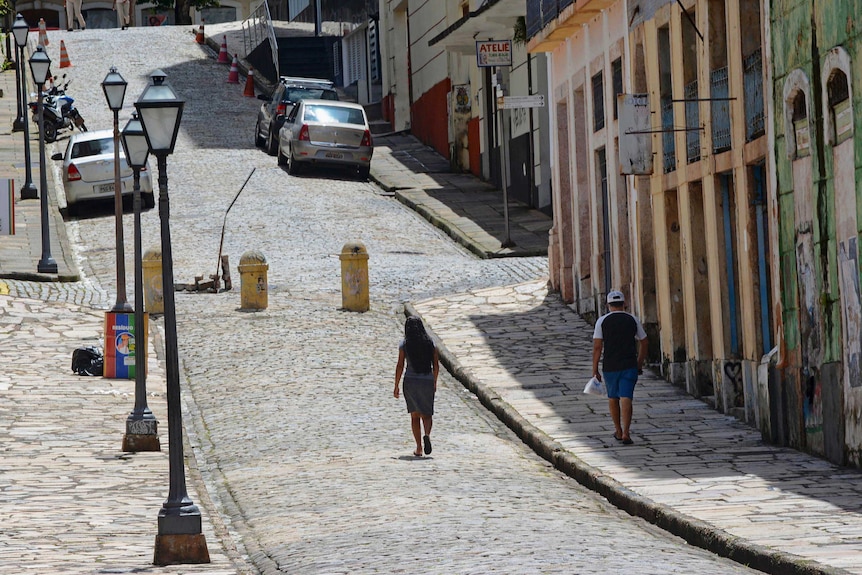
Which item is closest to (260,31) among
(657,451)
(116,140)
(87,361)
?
(116,140)

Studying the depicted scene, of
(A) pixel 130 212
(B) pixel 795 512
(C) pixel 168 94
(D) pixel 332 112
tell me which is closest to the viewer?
(B) pixel 795 512

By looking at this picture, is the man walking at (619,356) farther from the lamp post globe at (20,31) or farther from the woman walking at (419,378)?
the lamp post globe at (20,31)

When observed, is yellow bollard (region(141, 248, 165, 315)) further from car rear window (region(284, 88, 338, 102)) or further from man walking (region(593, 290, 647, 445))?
car rear window (region(284, 88, 338, 102))

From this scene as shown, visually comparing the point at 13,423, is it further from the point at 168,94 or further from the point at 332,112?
the point at 332,112

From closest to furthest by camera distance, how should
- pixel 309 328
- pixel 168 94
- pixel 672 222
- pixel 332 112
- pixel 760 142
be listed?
pixel 168 94, pixel 760 142, pixel 672 222, pixel 309 328, pixel 332 112

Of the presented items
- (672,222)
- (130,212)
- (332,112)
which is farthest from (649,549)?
(332,112)

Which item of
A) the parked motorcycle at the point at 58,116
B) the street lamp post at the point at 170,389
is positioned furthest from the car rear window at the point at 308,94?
the street lamp post at the point at 170,389

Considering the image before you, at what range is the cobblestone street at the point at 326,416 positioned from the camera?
35.5ft

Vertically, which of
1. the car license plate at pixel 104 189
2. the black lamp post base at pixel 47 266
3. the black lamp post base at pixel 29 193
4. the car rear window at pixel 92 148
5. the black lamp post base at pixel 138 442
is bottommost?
the black lamp post base at pixel 138 442

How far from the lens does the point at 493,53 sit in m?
28.0

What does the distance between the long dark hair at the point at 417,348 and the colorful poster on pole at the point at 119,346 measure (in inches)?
169

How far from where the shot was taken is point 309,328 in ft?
74.1

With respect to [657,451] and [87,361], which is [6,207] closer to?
[87,361]

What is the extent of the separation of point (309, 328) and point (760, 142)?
7.91 m
